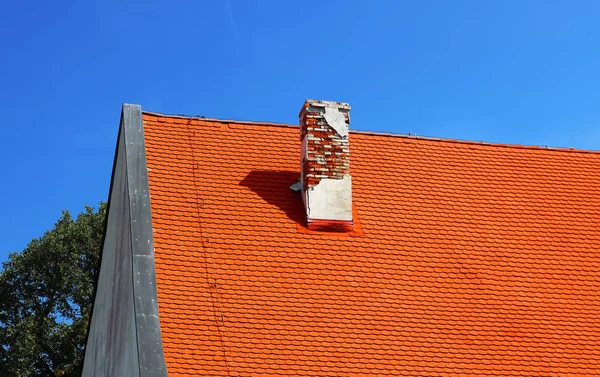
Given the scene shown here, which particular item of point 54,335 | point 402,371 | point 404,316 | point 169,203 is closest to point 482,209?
point 404,316

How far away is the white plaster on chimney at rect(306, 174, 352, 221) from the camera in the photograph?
13.6 meters

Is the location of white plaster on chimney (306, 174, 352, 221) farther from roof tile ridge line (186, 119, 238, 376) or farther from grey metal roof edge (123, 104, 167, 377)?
grey metal roof edge (123, 104, 167, 377)

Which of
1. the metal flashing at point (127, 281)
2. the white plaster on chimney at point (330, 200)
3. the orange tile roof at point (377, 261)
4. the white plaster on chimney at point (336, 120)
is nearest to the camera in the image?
the metal flashing at point (127, 281)

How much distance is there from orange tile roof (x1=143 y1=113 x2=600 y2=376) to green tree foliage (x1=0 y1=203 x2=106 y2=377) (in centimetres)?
1687

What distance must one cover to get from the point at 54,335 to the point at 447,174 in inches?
724

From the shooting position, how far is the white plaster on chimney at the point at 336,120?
14219 millimetres

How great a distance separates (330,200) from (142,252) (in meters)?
3.21

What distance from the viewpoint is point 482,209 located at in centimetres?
1473

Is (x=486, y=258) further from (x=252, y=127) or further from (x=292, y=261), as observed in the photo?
(x=252, y=127)

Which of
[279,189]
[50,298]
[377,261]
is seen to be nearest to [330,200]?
[279,189]

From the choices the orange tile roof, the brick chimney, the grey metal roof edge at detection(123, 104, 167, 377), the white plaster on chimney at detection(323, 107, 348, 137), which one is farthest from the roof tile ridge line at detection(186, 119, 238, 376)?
the white plaster on chimney at detection(323, 107, 348, 137)

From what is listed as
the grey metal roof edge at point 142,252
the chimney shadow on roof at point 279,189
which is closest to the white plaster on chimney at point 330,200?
the chimney shadow on roof at point 279,189

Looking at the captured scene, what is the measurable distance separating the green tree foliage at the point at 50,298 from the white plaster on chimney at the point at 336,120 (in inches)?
704

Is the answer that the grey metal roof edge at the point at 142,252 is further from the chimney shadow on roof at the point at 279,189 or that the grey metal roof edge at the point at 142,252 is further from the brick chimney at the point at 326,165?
the brick chimney at the point at 326,165
